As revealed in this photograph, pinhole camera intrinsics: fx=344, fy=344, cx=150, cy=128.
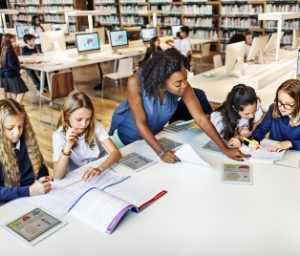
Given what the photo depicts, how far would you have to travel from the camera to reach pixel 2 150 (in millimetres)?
1571

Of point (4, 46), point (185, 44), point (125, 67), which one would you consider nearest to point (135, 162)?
point (4, 46)

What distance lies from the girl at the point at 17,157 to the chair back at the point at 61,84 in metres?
2.54

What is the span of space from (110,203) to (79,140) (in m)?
0.63

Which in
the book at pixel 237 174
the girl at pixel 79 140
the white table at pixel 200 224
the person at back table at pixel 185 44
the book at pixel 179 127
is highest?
the person at back table at pixel 185 44

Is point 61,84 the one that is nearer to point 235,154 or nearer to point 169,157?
point 169,157

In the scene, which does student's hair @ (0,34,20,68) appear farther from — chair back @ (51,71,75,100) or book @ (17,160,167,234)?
book @ (17,160,167,234)

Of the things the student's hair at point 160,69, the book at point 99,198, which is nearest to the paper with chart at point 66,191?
the book at point 99,198

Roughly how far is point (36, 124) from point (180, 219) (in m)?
3.50

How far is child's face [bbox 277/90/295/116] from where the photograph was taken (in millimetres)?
1939

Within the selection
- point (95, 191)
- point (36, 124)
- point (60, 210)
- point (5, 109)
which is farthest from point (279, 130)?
point (36, 124)

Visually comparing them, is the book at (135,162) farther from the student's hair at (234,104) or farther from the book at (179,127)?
the student's hair at (234,104)

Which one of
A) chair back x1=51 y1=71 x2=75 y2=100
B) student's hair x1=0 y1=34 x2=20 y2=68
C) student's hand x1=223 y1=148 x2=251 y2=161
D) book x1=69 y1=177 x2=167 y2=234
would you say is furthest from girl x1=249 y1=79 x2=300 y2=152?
student's hair x1=0 y1=34 x2=20 y2=68

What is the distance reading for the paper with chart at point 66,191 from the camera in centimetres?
137

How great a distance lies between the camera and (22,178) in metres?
1.73
